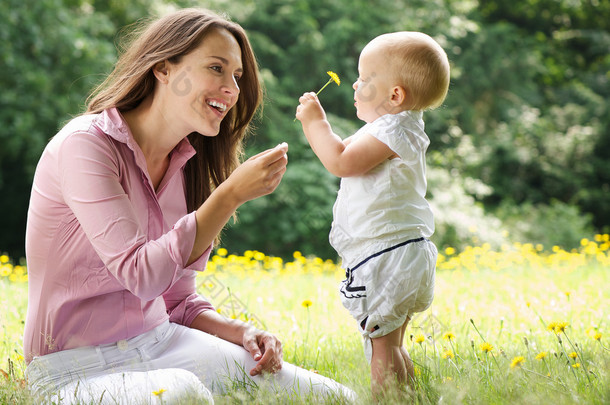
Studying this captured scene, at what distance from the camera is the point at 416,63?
2.04 meters

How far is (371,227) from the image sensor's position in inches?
80.7

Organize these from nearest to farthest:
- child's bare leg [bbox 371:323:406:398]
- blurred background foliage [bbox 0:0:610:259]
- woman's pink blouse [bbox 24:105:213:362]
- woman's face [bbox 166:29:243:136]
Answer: woman's pink blouse [bbox 24:105:213:362]
child's bare leg [bbox 371:323:406:398]
woman's face [bbox 166:29:243:136]
blurred background foliage [bbox 0:0:610:259]

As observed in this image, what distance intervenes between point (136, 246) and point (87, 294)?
1.02 ft

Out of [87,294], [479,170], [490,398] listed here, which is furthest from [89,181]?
[479,170]

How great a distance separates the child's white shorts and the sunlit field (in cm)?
22

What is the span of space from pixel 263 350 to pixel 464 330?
1.22m

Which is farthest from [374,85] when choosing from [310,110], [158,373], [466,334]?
[466,334]

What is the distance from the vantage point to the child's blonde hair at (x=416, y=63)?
2.03 meters

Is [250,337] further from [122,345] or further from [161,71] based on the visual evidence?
[161,71]

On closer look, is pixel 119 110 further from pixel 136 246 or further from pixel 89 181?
pixel 136 246

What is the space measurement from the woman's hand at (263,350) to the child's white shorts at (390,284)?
0.35 m

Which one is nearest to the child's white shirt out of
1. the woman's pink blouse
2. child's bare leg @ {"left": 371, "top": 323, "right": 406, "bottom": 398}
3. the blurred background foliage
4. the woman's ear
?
child's bare leg @ {"left": 371, "top": 323, "right": 406, "bottom": 398}

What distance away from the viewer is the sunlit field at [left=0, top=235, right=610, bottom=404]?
1.97 meters

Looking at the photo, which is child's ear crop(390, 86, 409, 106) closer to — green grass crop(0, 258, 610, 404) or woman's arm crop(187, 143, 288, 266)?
woman's arm crop(187, 143, 288, 266)
